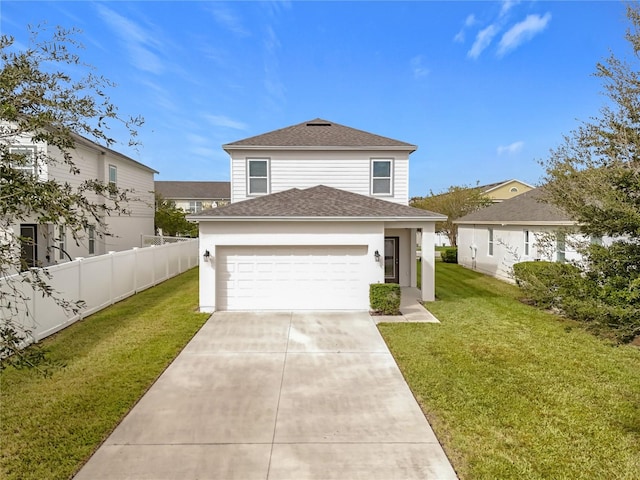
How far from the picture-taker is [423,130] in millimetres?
24906

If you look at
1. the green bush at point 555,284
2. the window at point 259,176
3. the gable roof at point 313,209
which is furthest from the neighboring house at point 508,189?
the green bush at point 555,284

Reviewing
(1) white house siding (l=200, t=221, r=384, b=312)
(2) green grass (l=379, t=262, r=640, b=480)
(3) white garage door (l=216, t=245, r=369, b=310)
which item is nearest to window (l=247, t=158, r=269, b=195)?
(1) white house siding (l=200, t=221, r=384, b=312)

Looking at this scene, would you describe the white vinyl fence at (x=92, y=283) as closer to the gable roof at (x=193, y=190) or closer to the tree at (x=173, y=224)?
the tree at (x=173, y=224)

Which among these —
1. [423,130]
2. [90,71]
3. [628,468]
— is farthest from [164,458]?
[423,130]

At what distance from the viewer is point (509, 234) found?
1856cm

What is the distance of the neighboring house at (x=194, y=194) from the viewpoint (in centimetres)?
5340

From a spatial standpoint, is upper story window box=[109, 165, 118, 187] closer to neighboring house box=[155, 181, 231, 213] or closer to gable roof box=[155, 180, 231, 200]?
neighboring house box=[155, 181, 231, 213]

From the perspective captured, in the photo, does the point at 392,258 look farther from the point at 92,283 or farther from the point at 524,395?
the point at 92,283

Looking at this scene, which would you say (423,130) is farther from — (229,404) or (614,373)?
(229,404)

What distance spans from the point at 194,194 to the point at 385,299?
48.3m

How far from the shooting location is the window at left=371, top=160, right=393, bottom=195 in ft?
52.3

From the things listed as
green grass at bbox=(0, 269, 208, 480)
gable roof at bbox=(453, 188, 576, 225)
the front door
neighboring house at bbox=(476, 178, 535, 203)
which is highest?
neighboring house at bbox=(476, 178, 535, 203)

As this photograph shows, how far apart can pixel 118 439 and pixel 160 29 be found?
34.3 ft

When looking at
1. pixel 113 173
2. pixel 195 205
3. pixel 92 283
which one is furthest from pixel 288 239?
pixel 195 205
